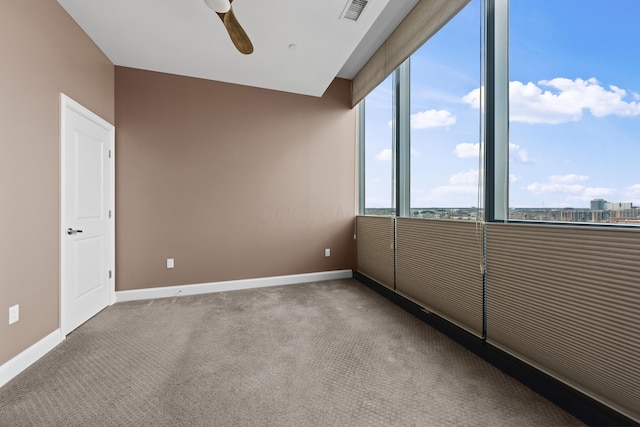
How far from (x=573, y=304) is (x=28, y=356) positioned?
11.4 ft

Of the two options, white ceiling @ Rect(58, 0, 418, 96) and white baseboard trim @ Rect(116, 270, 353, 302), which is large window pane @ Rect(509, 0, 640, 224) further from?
white baseboard trim @ Rect(116, 270, 353, 302)

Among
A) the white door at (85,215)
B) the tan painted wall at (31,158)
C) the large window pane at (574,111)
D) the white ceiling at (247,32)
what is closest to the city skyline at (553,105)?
the large window pane at (574,111)

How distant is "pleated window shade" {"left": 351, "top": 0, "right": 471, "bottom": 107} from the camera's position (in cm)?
228

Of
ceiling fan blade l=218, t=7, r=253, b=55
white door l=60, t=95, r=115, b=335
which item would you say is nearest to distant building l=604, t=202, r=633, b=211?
ceiling fan blade l=218, t=7, r=253, b=55

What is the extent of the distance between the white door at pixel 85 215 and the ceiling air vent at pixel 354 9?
8.15ft

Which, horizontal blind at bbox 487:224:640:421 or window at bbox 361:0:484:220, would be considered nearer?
horizontal blind at bbox 487:224:640:421

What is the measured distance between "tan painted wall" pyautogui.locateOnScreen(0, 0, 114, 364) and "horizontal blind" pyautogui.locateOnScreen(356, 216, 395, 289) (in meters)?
3.19

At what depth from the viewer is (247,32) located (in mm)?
2506

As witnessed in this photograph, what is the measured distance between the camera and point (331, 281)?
158 inches

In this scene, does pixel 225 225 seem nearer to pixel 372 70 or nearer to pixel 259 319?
pixel 259 319

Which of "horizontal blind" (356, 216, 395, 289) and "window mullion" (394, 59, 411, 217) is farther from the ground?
"window mullion" (394, 59, 411, 217)

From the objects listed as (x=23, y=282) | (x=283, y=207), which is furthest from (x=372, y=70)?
(x=23, y=282)

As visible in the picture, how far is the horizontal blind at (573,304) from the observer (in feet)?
4.17

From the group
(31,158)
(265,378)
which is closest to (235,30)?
(31,158)
